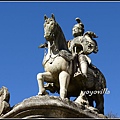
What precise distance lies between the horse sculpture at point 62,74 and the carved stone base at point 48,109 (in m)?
0.76

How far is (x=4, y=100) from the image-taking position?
9.91 m

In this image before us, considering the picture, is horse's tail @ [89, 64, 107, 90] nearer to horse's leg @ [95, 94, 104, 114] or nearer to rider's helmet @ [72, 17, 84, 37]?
horse's leg @ [95, 94, 104, 114]

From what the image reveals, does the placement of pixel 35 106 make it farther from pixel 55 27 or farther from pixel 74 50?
pixel 74 50

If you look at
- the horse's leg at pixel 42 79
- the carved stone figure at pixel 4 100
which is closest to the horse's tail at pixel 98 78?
the horse's leg at pixel 42 79

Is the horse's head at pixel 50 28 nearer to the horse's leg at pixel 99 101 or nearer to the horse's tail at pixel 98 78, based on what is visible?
the horse's tail at pixel 98 78

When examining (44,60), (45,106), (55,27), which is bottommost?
(45,106)

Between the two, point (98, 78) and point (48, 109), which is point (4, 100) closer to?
point (48, 109)

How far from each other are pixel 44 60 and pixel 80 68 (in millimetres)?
929

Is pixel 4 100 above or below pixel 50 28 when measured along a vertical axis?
below

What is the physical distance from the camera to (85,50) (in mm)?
11469

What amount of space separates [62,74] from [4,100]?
1487mm

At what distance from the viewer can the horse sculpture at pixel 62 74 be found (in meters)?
10.2

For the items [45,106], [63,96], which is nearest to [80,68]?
[63,96]

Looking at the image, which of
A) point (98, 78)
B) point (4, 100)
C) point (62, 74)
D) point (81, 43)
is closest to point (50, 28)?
point (62, 74)
